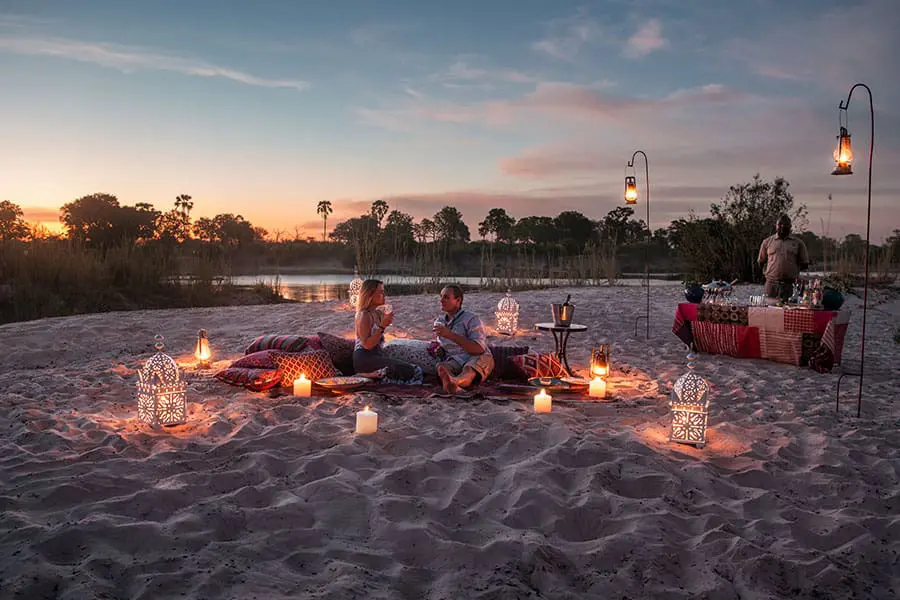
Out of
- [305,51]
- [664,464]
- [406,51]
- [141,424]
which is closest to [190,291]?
[305,51]

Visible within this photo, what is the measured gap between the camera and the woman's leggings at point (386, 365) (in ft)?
16.7

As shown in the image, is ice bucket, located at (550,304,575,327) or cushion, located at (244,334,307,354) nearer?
cushion, located at (244,334,307,354)

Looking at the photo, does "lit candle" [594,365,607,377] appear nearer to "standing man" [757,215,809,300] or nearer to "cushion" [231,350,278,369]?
"cushion" [231,350,278,369]

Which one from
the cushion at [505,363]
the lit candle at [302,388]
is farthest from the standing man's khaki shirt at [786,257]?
the lit candle at [302,388]

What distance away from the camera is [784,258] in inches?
→ 281

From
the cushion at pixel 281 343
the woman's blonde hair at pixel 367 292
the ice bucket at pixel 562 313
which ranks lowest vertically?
the cushion at pixel 281 343

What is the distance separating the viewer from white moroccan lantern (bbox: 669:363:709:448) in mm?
3580

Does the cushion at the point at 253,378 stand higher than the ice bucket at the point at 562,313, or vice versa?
the ice bucket at the point at 562,313

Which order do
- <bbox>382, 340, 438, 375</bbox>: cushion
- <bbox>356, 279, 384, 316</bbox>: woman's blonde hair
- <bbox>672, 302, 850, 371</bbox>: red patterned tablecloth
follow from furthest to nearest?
1. <bbox>672, 302, 850, 371</bbox>: red patterned tablecloth
2. <bbox>382, 340, 438, 375</bbox>: cushion
3. <bbox>356, 279, 384, 316</bbox>: woman's blonde hair

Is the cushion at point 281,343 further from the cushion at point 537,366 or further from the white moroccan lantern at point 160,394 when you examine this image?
the cushion at point 537,366

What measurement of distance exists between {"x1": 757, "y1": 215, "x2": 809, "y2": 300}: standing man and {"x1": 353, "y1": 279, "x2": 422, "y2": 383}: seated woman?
453cm

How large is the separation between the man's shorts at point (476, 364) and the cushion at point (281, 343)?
4.23 feet

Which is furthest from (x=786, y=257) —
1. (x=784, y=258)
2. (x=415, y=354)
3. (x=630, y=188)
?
(x=415, y=354)

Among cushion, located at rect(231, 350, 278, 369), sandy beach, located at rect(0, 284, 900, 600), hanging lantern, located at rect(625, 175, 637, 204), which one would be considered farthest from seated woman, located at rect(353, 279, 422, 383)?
hanging lantern, located at rect(625, 175, 637, 204)
